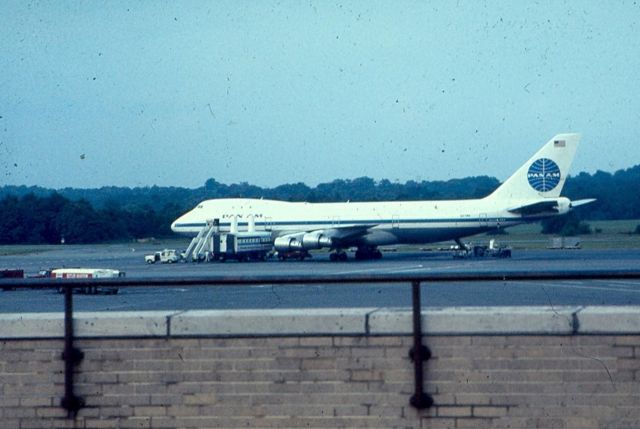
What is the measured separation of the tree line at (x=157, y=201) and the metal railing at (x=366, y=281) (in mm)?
19752

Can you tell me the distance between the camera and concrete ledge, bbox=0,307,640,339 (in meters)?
7.33

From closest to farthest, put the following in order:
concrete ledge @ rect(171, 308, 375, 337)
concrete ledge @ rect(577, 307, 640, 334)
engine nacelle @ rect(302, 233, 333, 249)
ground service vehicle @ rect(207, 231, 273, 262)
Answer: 1. concrete ledge @ rect(577, 307, 640, 334)
2. concrete ledge @ rect(171, 308, 375, 337)
3. engine nacelle @ rect(302, 233, 333, 249)
4. ground service vehicle @ rect(207, 231, 273, 262)

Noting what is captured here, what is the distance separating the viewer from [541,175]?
49969 millimetres

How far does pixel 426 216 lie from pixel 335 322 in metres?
42.2

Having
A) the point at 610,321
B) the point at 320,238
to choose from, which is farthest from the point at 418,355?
the point at 320,238

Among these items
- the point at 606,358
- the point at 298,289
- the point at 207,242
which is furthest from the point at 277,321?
the point at 207,242

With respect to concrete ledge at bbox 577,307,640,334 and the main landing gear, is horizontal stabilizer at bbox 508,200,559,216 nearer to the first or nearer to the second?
the main landing gear

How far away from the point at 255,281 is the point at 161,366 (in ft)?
3.60

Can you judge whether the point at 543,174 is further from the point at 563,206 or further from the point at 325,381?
the point at 325,381

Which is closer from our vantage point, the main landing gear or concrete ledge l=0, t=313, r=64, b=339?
concrete ledge l=0, t=313, r=64, b=339

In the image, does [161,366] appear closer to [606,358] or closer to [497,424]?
[497,424]

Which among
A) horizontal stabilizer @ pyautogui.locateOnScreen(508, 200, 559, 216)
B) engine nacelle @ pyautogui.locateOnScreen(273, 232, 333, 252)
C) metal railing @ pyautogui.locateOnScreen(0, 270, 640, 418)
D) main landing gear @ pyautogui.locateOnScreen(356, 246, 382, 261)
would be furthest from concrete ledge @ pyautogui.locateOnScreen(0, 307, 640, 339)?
main landing gear @ pyautogui.locateOnScreen(356, 246, 382, 261)

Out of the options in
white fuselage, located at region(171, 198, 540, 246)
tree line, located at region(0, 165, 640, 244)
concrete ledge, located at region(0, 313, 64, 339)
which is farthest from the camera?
white fuselage, located at region(171, 198, 540, 246)

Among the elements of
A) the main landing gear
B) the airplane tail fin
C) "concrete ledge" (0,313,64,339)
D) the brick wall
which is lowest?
the main landing gear
